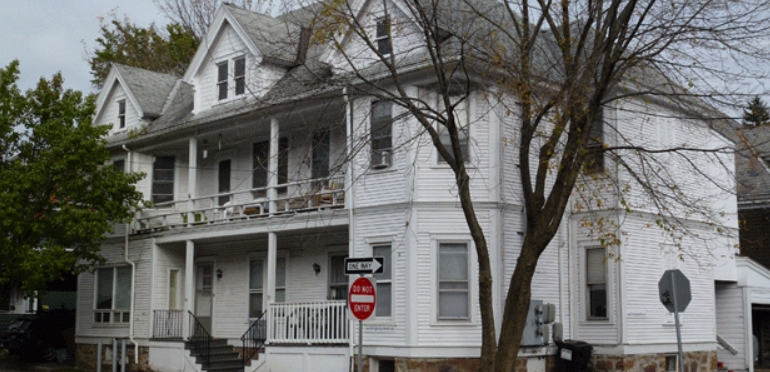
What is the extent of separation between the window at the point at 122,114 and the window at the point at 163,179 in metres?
2.31

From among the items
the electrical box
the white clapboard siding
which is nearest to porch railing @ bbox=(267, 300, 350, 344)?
the electrical box

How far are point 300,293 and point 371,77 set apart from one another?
21.6 ft

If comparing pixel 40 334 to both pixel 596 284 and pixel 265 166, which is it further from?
pixel 596 284

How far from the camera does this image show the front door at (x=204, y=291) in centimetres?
2834

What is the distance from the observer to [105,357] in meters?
29.7

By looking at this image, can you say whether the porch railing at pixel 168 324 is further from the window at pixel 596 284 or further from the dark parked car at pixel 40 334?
the window at pixel 596 284

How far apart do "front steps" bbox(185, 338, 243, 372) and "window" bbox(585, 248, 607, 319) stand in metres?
8.98

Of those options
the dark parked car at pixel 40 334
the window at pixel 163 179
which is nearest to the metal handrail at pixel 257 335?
the window at pixel 163 179

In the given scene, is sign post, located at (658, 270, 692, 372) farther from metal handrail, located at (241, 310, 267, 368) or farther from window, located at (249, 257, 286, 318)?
window, located at (249, 257, 286, 318)

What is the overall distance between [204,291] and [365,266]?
13.7 meters

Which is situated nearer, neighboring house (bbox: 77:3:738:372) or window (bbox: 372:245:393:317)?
neighboring house (bbox: 77:3:738:372)

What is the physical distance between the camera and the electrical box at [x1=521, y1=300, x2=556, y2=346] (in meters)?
21.3

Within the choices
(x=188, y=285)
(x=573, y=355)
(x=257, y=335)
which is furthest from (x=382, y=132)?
(x=188, y=285)

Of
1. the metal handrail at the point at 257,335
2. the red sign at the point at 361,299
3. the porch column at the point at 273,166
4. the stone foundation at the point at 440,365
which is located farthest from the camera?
the metal handrail at the point at 257,335
